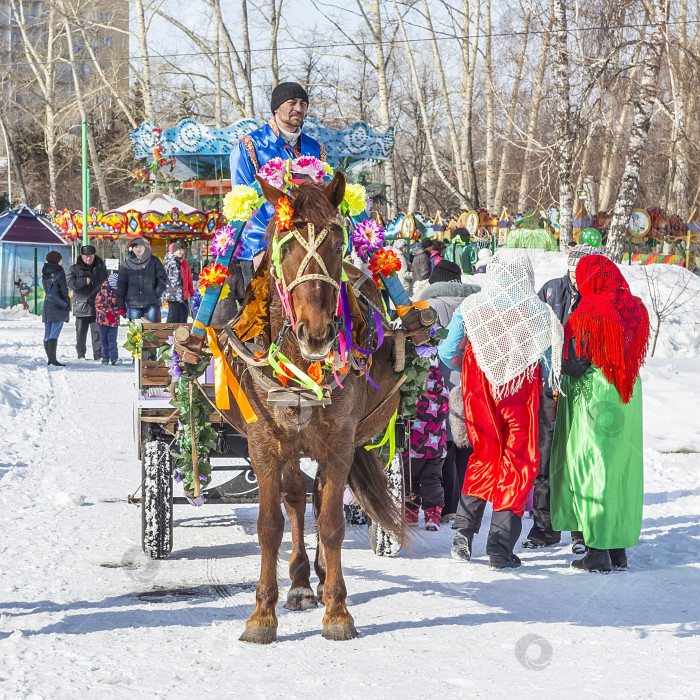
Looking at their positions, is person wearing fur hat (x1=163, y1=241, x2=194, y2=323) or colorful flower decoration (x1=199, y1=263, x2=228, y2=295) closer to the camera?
colorful flower decoration (x1=199, y1=263, x2=228, y2=295)

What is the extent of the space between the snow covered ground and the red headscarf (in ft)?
4.00

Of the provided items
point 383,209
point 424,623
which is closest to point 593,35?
point 424,623

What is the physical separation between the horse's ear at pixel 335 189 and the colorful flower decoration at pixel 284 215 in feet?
0.63

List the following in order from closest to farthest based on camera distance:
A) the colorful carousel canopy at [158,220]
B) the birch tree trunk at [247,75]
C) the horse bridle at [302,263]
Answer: the horse bridle at [302,263] → the colorful carousel canopy at [158,220] → the birch tree trunk at [247,75]

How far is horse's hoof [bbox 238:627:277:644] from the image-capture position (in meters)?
4.62

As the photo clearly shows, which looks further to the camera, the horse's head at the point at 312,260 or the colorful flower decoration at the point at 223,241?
the colorful flower decoration at the point at 223,241

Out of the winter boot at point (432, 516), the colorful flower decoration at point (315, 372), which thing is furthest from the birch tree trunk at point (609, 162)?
the colorful flower decoration at point (315, 372)

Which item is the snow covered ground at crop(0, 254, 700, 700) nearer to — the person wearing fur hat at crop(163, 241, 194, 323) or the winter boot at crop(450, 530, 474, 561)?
the winter boot at crop(450, 530, 474, 561)

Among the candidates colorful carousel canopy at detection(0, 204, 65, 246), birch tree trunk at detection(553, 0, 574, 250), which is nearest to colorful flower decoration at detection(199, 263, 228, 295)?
birch tree trunk at detection(553, 0, 574, 250)

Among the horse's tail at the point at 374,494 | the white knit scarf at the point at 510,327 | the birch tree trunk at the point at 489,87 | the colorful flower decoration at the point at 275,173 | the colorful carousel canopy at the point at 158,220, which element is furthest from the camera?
the birch tree trunk at the point at 489,87

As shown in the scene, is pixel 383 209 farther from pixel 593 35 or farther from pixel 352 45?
pixel 593 35

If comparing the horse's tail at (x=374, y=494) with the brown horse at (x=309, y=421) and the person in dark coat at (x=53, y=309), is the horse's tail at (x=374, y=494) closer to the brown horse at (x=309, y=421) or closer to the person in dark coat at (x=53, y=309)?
the brown horse at (x=309, y=421)

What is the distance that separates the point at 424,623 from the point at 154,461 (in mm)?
1970

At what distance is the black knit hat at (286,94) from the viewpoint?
5418 mm
